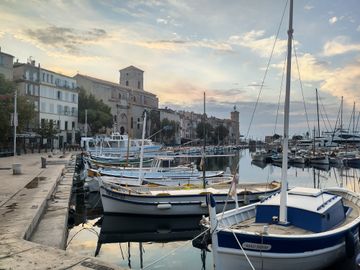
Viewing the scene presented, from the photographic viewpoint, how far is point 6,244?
8.75 meters

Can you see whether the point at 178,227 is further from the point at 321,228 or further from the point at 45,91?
the point at 45,91

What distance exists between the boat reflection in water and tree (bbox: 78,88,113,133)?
63.0 m

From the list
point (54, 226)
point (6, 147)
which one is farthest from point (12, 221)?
point (6, 147)

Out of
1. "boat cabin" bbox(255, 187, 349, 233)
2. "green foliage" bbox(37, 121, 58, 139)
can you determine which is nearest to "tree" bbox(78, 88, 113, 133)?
"green foliage" bbox(37, 121, 58, 139)

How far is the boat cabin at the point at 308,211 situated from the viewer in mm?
10664

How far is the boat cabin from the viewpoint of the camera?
10.7 meters

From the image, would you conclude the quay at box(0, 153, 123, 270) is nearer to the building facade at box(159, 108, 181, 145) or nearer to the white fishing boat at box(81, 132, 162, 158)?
the white fishing boat at box(81, 132, 162, 158)

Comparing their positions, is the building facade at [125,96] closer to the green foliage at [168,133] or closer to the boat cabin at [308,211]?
the green foliage at [168,133]

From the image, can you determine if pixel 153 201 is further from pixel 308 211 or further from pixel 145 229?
pixel 308 211

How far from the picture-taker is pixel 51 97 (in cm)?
7425

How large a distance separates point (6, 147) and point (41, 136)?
1219cm

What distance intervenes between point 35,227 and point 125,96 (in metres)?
99.2

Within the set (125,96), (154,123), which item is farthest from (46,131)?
(154,123)

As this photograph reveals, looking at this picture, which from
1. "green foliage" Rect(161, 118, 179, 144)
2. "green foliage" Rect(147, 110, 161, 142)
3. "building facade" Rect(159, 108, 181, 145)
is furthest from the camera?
"building facade" Rect(159, 108, 181, 145)
